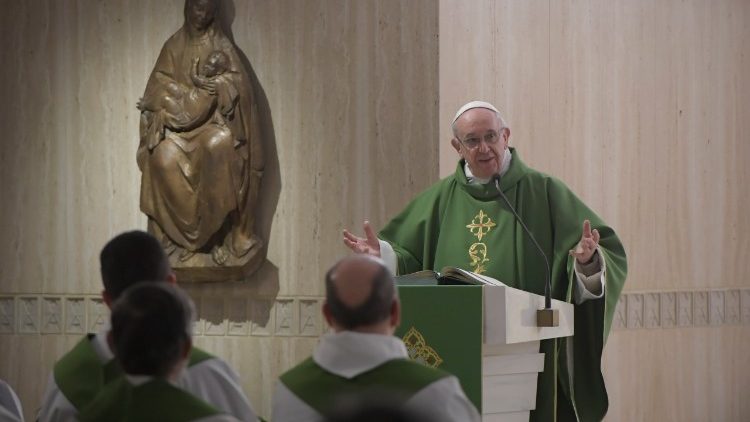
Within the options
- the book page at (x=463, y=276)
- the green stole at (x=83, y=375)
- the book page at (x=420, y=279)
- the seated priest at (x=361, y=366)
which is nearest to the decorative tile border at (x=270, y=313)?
the book page at (x=420, y=279)

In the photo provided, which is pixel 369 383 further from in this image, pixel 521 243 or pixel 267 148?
pixel 267 148

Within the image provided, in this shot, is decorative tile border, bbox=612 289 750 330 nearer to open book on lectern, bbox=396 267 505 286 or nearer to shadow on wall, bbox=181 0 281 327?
shadow on wall, bbox=181 0 281 327

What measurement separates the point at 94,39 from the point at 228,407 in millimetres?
6052

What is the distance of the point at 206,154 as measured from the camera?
8477mm

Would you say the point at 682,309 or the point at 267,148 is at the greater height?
the point at 267,148

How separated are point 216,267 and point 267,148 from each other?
0.90 meters

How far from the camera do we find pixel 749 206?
9547 mm

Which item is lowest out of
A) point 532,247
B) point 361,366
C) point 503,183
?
point 361,366

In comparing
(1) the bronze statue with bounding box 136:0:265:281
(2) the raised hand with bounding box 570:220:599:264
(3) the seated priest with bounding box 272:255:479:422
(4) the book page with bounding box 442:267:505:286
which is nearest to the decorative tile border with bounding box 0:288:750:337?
(1) the bronze statue with bounding box 136:0:265:281

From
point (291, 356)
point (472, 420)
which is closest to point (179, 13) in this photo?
point (291, 356)

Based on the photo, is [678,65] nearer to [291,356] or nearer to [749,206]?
[749,206]

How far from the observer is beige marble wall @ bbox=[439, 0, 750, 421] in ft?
28.5

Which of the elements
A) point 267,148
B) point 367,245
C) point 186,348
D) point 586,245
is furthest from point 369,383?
point 267,148

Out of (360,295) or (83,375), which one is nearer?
(360,295)
